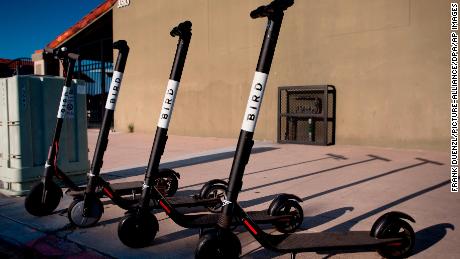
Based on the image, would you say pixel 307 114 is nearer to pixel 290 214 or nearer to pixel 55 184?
pixel 290 214

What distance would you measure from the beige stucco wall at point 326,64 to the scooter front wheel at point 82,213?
8401 mm

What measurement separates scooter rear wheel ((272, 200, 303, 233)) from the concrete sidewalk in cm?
21

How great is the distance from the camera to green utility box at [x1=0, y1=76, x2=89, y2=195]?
529cm

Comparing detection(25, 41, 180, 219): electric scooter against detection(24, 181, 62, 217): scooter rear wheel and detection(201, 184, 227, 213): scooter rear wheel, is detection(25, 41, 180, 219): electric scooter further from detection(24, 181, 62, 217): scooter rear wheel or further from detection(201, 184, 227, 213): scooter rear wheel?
detection(201, 184, 227, 213): scooter rear wheel

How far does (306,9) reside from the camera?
1139 cm

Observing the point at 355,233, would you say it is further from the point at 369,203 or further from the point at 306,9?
the point at 306,9

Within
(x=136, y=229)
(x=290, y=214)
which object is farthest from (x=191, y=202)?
(x=290, y=214)

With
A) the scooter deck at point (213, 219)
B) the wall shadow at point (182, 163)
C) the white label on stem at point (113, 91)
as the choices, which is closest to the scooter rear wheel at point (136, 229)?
the scooter deck at point (213, 219)

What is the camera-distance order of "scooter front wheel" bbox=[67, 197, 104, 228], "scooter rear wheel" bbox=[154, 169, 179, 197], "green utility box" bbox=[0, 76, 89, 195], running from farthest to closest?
"green utility box" bbox=[0, 76, 89, 195] → "scooter rear wheel" bbox=[154, 169, 179, 197] → "scooter front wheel" bbox=[67, 197, 104, 228]

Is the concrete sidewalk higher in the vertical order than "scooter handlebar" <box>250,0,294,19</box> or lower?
lower

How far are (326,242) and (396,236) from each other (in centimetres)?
64

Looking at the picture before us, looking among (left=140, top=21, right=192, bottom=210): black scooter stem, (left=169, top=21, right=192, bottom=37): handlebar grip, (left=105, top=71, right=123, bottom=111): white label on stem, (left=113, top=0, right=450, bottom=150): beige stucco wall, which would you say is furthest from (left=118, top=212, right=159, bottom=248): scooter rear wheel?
(left=113, top=0, right=450, bottom=150): beige stucco wall

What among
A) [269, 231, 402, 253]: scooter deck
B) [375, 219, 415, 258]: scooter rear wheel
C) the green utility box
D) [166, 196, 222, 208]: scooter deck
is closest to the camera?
[269, 231, 402, 253]: scooter deck

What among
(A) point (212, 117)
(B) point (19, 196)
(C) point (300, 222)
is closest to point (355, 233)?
(C) point (300, 222)
